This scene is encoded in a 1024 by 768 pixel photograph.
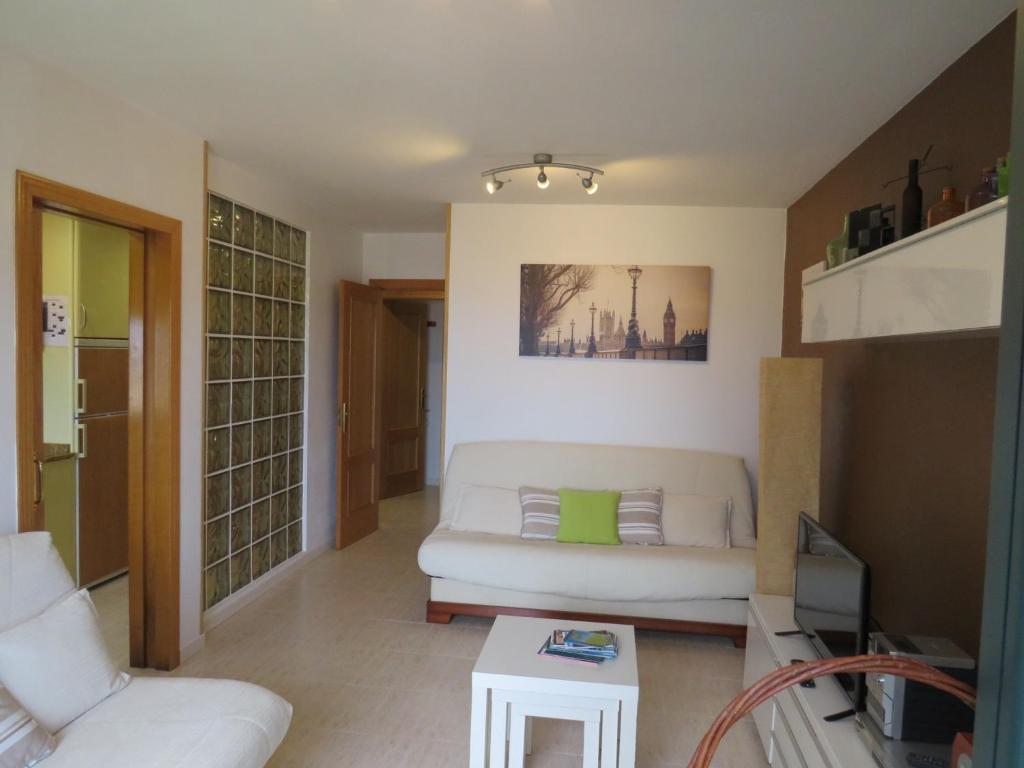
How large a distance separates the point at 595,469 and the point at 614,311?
1.04 metres

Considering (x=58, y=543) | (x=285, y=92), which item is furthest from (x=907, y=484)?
(x=58, y=543)

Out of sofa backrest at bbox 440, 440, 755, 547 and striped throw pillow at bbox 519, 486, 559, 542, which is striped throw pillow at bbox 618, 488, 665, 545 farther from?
striped throw pillow at bbox 519, 486, 559, 542

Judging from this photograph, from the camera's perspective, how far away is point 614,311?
4.46 meters

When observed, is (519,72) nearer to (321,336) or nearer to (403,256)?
(321,336)

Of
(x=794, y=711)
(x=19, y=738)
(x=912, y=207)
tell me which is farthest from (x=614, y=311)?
(x=19, y=738)

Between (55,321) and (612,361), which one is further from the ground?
(55,321)

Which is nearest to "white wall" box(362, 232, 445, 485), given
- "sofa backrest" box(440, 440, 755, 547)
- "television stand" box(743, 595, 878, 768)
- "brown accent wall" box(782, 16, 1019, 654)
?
"sofa backrest" box(440, 440, 755, 547)

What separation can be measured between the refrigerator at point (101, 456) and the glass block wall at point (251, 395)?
95cm

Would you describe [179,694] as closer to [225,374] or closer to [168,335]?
[168,335]

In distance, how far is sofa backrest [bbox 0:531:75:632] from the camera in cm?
200

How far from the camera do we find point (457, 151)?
3326 millimetres

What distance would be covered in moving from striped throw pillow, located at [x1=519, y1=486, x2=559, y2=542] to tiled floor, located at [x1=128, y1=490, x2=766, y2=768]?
61 cm

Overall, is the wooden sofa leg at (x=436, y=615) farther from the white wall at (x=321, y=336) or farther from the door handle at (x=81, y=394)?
the door handle at (x=81, y=394)

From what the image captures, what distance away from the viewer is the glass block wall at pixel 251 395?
3590 mm
